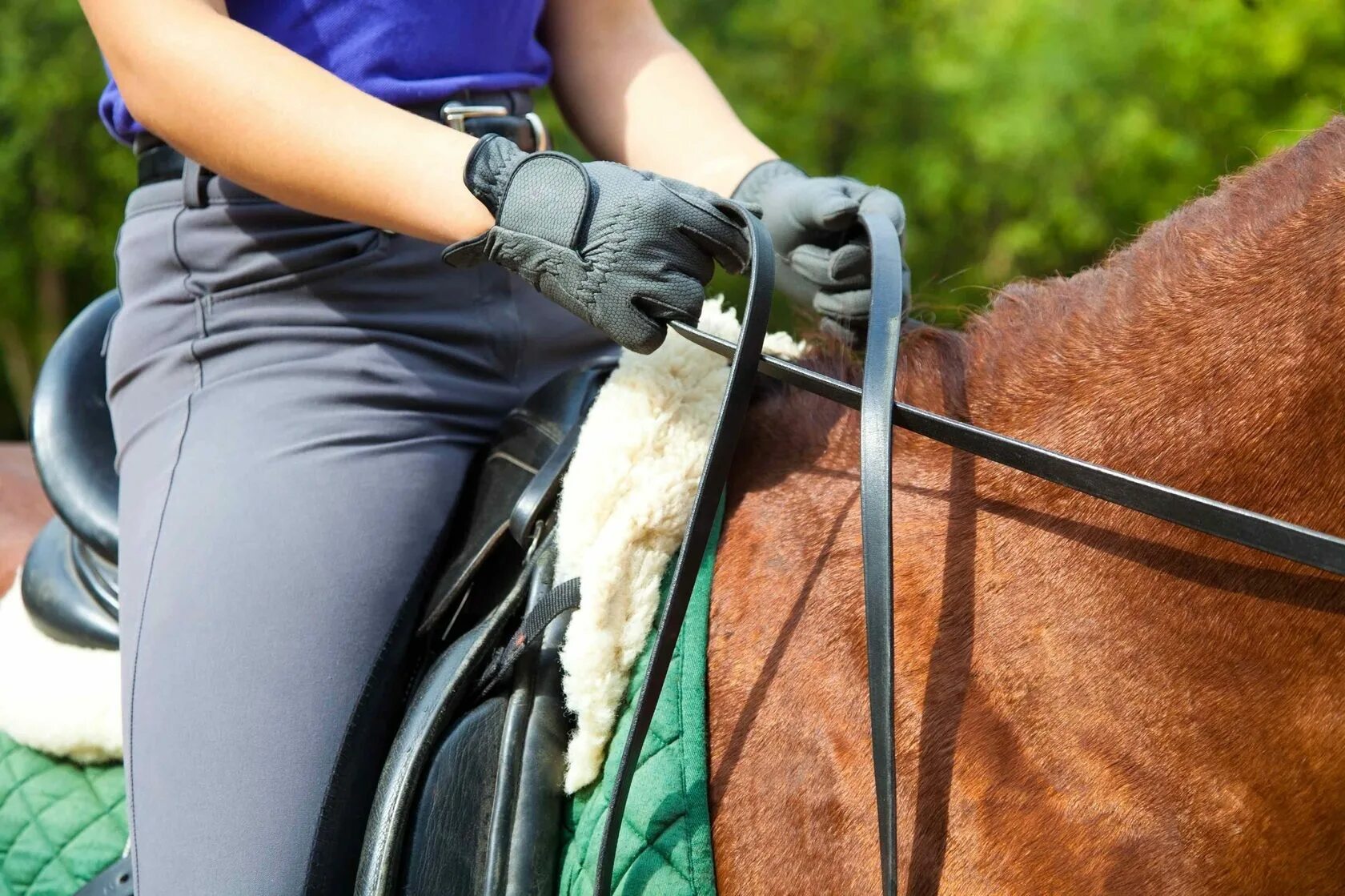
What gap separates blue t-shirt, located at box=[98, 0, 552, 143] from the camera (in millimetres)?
1600

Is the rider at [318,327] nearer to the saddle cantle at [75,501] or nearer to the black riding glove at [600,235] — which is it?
the black riding glove at [600,235]

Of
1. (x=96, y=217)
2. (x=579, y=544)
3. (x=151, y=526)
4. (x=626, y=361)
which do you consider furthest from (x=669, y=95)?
(x=96, y=217)

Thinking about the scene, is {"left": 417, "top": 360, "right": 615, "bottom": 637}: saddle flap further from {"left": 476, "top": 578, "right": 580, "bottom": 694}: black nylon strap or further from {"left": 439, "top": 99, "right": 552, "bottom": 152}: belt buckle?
{"left": 439, "top": 99, "right": 552, "bottom": 152}: belt buckle

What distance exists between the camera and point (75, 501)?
1848mm

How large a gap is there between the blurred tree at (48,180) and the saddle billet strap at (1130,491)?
898cm

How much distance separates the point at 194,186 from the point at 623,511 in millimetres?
766

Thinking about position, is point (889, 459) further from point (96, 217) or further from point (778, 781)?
point (96, 217)

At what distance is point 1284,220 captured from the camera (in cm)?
118

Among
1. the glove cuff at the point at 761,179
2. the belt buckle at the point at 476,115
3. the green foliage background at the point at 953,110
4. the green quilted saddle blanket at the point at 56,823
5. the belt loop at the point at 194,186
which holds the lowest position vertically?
the green quilted saddle blanket at the point at 56,823

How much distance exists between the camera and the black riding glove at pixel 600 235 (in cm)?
134

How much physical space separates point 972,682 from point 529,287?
0.89m

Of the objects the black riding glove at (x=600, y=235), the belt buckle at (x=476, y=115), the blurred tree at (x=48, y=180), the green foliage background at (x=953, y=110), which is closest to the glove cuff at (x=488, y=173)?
the black riding glove at (x=600, y=235)

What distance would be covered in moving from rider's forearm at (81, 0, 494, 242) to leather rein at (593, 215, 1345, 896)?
0.33m

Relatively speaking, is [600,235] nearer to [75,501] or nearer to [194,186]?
[194,186]
